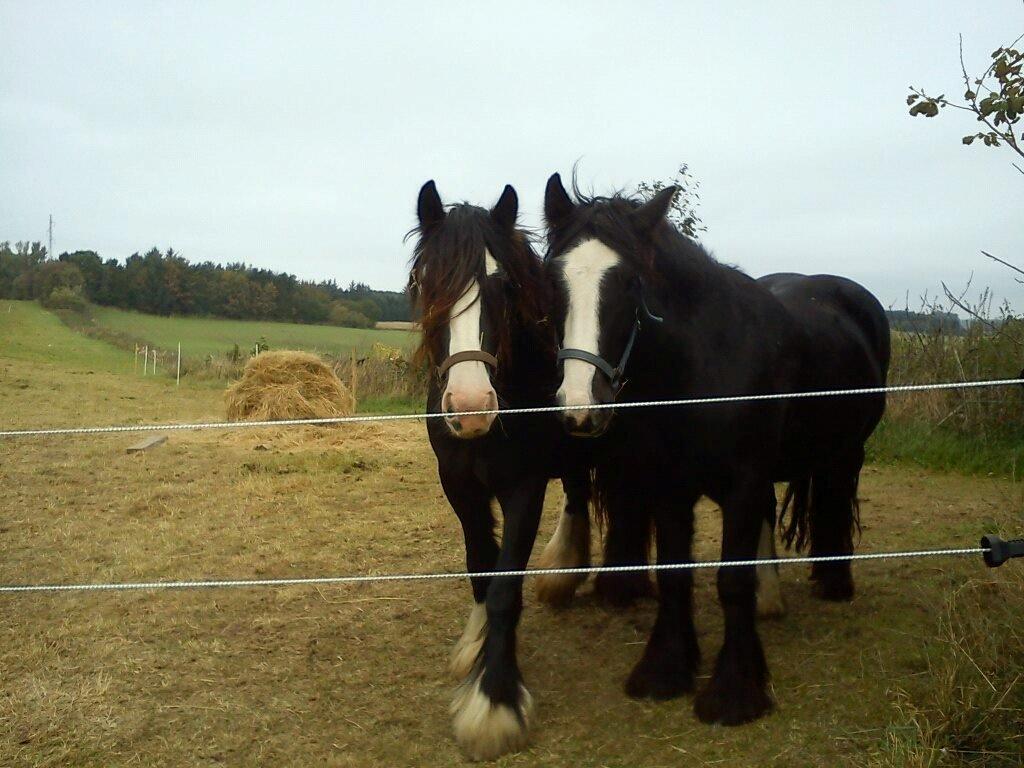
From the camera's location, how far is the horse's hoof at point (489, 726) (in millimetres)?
2871

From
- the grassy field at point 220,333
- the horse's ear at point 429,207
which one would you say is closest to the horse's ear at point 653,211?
the horse's ear at point 429,207

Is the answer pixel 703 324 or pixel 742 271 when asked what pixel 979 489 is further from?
pixel 703 324

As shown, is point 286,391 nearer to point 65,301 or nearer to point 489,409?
point 489,409

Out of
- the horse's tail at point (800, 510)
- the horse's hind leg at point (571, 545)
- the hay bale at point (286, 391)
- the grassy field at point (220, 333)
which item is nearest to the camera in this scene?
the horse's hind leg at point (571, 545)

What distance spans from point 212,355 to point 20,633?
2227cm

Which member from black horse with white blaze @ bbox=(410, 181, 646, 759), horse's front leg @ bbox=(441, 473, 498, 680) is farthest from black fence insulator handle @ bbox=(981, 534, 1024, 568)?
horse's front leg @ bbox=(441, 473, 498, 680)

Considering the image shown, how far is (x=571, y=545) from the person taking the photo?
4.79 m

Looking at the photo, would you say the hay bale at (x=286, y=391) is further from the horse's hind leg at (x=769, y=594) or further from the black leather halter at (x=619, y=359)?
the black leather halter at (x=619, y=359)

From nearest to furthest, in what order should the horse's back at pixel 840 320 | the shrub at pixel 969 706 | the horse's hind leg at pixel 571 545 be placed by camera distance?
1. the shrub at pixel 969 706
2. the horse's back at pixel 840 320
3. the horse's hind leg at pixel 571 545

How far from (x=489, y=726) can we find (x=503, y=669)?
0.21 metres

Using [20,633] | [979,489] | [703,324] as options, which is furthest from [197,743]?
[979,489]

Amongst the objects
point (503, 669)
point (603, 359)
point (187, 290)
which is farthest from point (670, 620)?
point (187, 290)

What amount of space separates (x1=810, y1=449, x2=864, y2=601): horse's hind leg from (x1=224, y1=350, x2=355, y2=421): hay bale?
327 inches

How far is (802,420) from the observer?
3.77m
